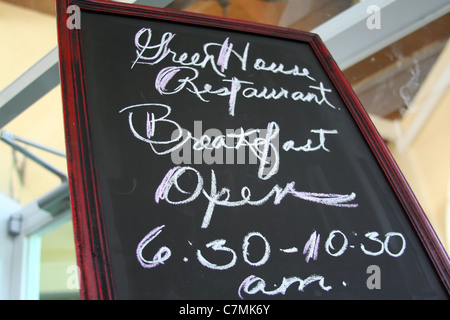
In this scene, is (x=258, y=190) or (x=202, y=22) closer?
(x=258, y=190)

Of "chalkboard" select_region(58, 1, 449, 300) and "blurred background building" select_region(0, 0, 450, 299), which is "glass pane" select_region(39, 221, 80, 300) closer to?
"blurred background building" select_region(0, 0, 450, 299)

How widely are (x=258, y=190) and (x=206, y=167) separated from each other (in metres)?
0.09

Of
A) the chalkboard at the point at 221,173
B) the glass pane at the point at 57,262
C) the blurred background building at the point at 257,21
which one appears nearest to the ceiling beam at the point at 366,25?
the blurred background building at the point at 257,21

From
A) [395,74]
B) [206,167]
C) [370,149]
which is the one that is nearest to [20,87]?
[206,167]

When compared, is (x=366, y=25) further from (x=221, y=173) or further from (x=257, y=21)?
(x=221, y=173)

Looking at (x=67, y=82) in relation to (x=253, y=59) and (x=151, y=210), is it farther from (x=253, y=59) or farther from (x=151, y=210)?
(x=253, y=59)

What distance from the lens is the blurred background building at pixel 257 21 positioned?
63.2 inches

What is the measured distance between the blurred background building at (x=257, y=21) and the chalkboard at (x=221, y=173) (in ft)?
2.22

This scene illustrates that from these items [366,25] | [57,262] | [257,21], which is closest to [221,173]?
[366,25]

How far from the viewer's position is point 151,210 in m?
0.66

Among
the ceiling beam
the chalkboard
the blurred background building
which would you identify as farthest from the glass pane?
the chalkboard

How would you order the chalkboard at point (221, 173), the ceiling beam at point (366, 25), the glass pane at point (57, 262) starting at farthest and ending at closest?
1. the glass pane at point (57, 262)
2. the ceiling beam at point (366, 25)
3. the chalkboard at point (221, 173)

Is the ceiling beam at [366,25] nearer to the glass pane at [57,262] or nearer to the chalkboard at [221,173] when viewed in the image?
the chalkboard at [221,173]

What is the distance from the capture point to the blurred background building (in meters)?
1.61
